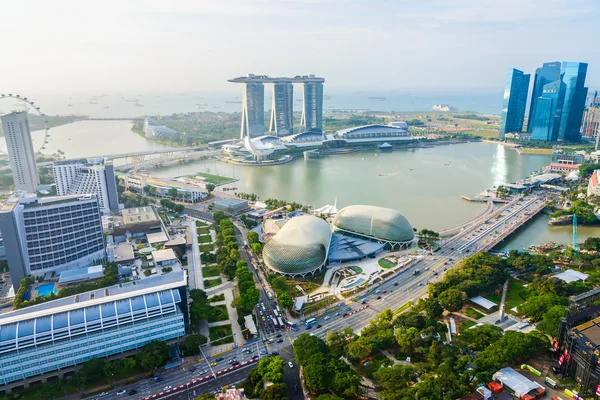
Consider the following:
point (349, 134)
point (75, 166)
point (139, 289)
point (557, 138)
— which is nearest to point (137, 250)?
point (139, 289)

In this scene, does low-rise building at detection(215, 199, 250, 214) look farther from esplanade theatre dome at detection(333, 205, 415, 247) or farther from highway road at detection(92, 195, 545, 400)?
esplanade theatre dome at detection(333, 205, 415, 247)

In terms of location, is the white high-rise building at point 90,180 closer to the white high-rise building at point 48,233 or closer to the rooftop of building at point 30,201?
the rooftop of building at point 30,201

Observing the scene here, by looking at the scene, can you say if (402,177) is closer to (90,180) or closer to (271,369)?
(90,180)

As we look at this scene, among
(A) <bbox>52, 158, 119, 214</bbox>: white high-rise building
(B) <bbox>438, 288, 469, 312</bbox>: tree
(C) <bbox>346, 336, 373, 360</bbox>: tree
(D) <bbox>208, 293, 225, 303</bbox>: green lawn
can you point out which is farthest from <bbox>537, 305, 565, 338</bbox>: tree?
(A) <bbox>52, 158, 119, 214</bbox>: white high-rise building

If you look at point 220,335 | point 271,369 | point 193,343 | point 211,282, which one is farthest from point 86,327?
point 211,282

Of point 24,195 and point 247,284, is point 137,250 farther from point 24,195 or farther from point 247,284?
point 247,284

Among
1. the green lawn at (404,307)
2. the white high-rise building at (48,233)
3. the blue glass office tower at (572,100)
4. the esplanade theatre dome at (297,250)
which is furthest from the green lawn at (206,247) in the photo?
the blue glass office tower at (572,100)
